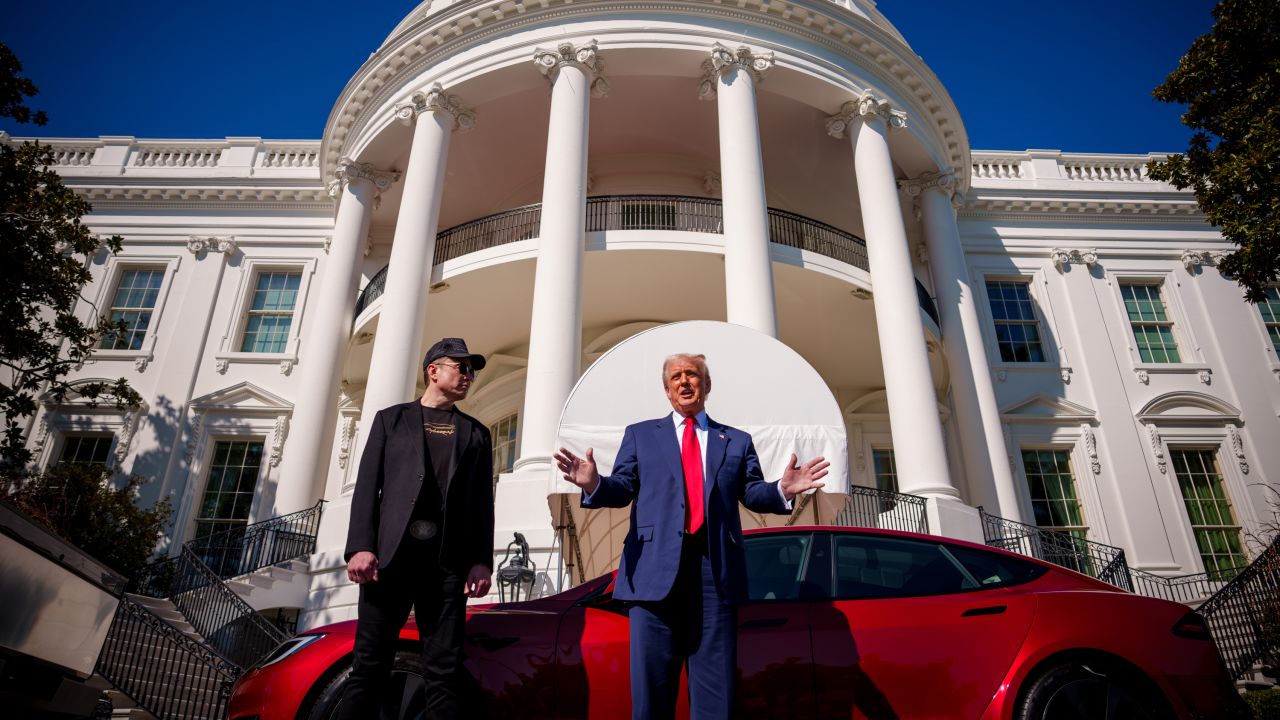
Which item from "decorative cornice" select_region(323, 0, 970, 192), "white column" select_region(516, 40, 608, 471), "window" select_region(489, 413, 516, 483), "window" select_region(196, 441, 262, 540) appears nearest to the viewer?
"white column" select_region(516, 40, 608, 471)

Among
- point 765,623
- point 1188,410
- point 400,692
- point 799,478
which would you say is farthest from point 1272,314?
point 400,692

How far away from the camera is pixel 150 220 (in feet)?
60.2

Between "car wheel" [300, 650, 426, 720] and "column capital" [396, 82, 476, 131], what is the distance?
12404mm

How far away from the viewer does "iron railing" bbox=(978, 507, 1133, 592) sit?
12125 mm

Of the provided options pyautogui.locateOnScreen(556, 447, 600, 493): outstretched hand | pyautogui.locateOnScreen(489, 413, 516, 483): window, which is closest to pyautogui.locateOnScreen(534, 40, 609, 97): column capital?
pyautogui.locateOnScreen(489, 413, 516, 483): window

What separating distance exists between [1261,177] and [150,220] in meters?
22.5

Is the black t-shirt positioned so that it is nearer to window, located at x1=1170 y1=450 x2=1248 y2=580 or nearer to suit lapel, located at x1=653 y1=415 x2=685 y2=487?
suit lapel, located at x1=653 y1=415 x2=685 y2=487

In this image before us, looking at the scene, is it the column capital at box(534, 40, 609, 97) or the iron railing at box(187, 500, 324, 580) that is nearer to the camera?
A: the iron railing at box(187, 500, 324, 580)

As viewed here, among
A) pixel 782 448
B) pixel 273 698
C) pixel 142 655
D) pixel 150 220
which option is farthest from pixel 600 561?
pixel 150 220

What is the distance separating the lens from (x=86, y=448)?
52.0ft

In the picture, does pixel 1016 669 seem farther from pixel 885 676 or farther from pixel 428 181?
pixel 428 181

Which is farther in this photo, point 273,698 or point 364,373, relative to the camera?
point 364,373

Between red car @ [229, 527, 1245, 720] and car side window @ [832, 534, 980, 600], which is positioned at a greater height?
car side window @ [832, 534, 980, 600]

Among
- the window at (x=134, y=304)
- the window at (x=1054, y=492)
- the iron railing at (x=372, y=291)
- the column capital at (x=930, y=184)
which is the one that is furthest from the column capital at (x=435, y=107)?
the window at (x=1054, y=492)
